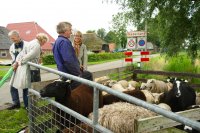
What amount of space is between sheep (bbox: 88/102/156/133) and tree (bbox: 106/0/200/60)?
8240mm

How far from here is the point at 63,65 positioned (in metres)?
5.52

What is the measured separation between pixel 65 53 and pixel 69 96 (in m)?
1.09

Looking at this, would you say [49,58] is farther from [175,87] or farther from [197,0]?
[175,87]

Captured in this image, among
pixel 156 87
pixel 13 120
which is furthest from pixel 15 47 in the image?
pixel 156 87

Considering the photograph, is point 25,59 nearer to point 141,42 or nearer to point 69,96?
point 69,96

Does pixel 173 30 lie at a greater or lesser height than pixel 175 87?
greater

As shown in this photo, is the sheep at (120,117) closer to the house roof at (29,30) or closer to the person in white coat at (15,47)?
the person in white coat at (15,47)

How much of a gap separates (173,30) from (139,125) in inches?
400

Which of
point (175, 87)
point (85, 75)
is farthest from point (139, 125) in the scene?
point (175, 87)

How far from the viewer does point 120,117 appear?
419 centimetres

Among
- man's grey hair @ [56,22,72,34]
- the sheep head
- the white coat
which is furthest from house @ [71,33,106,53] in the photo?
the sheep head

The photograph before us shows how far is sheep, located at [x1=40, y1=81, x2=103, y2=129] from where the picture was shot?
13.9 feet

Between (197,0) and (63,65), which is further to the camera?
(197,0)

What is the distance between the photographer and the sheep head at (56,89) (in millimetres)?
4195
